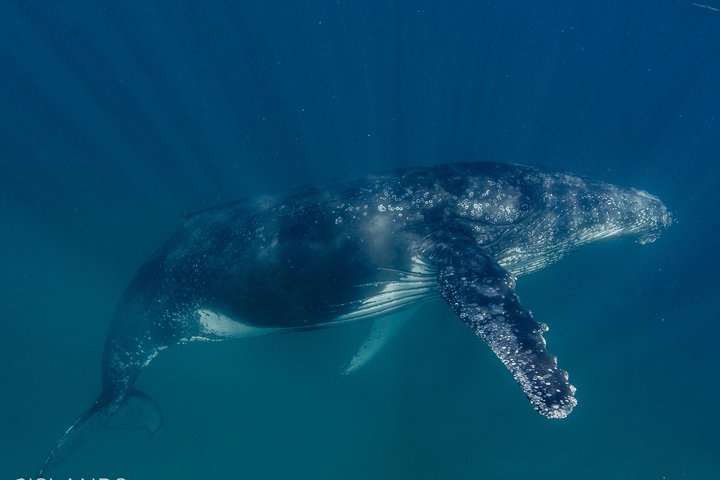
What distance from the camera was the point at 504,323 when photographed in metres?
4.93

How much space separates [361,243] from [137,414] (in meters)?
8.03

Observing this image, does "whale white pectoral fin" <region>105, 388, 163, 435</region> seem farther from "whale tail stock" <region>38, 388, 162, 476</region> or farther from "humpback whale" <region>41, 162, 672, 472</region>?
"humpback whale" <region>41, 162, 672, 472</region>

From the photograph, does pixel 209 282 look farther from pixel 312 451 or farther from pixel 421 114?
pixel 312 451

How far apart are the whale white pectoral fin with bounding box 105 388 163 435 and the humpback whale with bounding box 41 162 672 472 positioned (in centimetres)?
113

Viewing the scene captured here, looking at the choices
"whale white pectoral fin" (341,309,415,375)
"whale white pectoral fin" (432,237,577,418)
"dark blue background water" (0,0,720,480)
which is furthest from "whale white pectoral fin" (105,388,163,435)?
"whale white pectoral fin" (432,237,577,418)

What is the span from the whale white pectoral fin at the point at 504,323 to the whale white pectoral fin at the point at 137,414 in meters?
→ 8.80

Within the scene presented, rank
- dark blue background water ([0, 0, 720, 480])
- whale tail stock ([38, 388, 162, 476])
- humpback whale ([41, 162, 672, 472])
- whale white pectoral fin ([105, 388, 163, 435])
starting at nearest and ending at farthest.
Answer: humpback whale ([41, 162, 672, 472]), whale tail stock ([38, 388, 162, 476]), whale white pectoral fin ([105, 388, 163, 435]), dark blue background water ([0, 0, 720, 480])

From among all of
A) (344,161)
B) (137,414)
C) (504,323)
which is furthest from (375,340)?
(344,161)

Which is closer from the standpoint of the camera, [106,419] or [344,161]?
[106,419]

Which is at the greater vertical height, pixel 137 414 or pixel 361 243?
pixel 361 243

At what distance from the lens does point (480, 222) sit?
7.47m

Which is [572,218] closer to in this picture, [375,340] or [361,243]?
[361,243]

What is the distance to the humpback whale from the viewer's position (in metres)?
7.32

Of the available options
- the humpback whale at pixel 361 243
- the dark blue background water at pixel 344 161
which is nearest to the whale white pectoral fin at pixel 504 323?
the humpback whale at pixel 361 243
